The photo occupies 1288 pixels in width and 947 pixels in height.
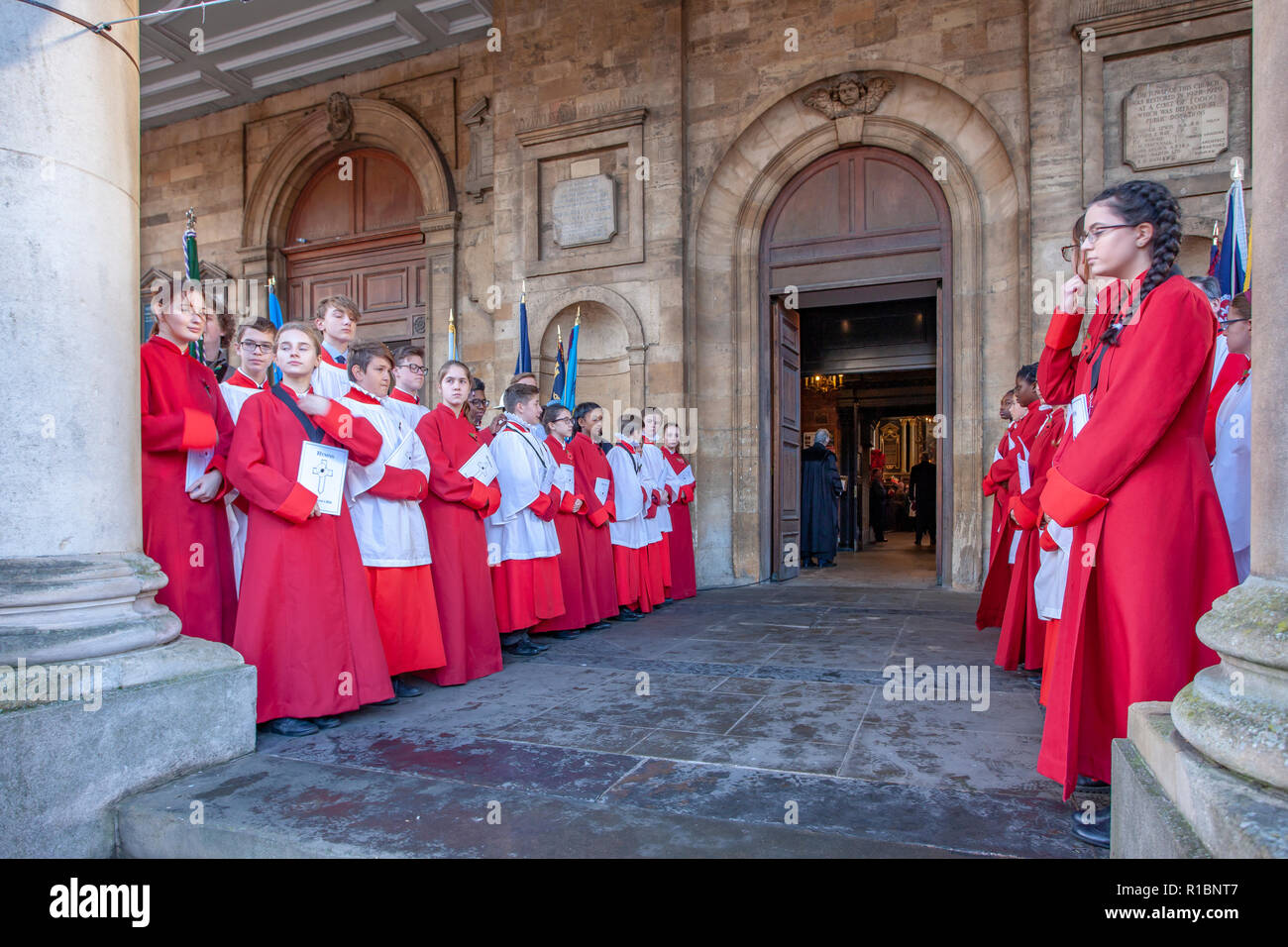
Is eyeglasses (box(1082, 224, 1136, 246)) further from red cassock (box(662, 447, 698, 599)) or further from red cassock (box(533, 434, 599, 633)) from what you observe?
red cassock (box(662, 447, 698, 599))

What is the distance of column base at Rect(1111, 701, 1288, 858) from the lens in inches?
60.0

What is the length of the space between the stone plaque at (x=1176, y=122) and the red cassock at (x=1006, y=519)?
410 centimetres

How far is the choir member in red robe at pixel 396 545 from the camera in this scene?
14.3ft

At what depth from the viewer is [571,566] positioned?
21.3 ft

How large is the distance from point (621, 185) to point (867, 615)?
5.73 m

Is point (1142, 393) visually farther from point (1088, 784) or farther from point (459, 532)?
point (459, 532)

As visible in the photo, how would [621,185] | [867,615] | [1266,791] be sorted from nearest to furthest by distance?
[1266,791], [867,615], [621,185]

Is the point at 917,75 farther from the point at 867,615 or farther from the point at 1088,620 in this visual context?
the point at 1088,620

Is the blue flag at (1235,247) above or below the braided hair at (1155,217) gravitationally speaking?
above

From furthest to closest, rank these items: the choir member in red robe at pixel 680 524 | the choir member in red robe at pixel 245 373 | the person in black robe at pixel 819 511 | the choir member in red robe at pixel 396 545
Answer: the person in black robe at pixel 819 511, the choir member in red robe at pixel 680 524, the choir member in red robe at pixel 396 545, the choir member in red robe at pixel 245 373

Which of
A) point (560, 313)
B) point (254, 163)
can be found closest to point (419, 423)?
point (560, 313)

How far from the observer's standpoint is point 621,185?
9898mm

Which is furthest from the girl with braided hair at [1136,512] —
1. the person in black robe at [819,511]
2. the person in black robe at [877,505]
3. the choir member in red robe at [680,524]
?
the person in black robe at [877,505]

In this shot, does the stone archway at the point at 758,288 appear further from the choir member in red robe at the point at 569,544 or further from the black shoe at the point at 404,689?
the black shoe at the point at 404,689
